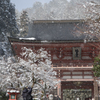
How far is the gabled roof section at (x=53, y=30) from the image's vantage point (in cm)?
2006

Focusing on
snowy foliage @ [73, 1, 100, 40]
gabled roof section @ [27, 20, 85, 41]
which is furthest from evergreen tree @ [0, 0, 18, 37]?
snowy foliage @ [73, 1, 100, 40]

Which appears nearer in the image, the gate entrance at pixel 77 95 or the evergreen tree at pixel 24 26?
the gate entrance at pixel 77 95

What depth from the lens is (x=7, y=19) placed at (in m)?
36.2

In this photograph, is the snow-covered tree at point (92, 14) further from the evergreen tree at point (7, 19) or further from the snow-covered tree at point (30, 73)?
the evergreen tree at point (7, 19)

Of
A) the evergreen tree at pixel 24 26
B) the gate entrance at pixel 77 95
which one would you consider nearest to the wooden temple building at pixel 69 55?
the gate entrance at pixel 77 95

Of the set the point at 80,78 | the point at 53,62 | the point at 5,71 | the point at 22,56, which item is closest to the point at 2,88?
the point at 5,71

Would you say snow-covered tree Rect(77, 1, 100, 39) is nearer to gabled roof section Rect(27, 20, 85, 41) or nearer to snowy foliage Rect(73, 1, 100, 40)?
snowy foliage Rect(73, 1, 100, 40)

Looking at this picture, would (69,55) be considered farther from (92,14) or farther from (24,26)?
(24,26)

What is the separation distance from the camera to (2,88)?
1841cm

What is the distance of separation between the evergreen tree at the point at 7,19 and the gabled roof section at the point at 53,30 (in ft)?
47.4

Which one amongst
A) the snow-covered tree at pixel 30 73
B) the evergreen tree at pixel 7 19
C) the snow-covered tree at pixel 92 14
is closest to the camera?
the snow-covered tree at pixel 92 14

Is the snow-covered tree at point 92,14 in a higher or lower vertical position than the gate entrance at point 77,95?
higher

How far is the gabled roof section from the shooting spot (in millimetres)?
20062

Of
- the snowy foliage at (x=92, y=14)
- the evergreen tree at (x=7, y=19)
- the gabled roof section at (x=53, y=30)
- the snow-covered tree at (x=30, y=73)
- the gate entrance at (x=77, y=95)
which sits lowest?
the gate entrance at (x=77, y=95)
